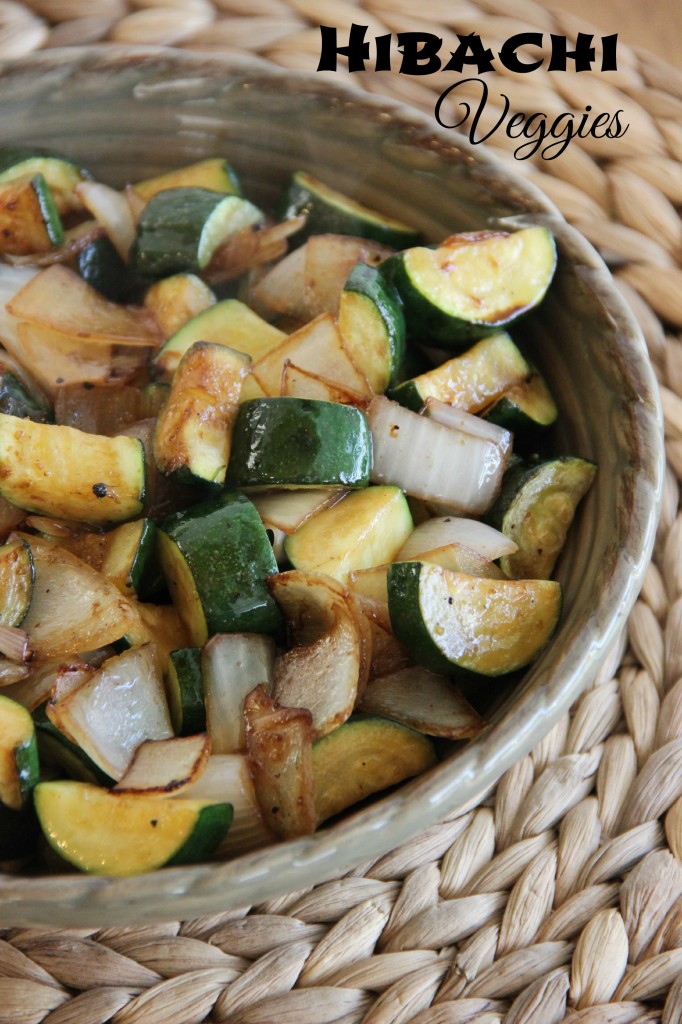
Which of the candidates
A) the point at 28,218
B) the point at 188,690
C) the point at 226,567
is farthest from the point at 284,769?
the point at 28,218

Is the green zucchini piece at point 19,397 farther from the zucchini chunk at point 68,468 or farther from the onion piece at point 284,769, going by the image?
the onion piece at point 284,769

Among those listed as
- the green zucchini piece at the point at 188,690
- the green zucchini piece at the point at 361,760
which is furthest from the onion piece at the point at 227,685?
the green zucchini piece at the point at 361,760

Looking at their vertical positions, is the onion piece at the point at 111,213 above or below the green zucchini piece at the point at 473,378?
below

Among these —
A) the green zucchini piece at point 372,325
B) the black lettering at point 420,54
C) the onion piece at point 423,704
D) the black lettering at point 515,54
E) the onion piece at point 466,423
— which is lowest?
the onion piece at point 423,704

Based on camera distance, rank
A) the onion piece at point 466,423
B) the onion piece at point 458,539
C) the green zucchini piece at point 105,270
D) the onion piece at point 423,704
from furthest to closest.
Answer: the green zucchini piece at point 105,270, the onion piece at point 466,423, the onion piece at point 458,539, the onion piece at point 423,704

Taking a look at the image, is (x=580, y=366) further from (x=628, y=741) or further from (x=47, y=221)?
(x=47, y=221)

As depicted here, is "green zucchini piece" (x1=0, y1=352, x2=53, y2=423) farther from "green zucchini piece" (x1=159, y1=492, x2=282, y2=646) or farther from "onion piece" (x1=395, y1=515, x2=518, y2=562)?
"onion piece" (x1=395, y1=515, x2=518, y2=562)
